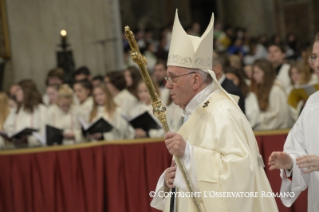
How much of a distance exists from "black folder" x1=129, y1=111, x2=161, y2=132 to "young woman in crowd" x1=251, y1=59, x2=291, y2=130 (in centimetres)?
161

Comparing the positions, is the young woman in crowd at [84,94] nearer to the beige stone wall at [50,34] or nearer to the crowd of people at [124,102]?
the crowd of people at [124,102]

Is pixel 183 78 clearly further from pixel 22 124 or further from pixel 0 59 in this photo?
pixel 0 59

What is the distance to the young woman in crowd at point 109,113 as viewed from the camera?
360 inches

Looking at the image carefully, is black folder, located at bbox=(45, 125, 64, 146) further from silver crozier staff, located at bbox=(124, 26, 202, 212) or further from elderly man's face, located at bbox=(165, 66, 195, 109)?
silver crozier staff, located at bbox=(124, 26, 202, 212)

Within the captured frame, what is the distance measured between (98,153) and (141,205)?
0.75 metres

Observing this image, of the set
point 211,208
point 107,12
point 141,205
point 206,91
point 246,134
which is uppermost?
point 107,12

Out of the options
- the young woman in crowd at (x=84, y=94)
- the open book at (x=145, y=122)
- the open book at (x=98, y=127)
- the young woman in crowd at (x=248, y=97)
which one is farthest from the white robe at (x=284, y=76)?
the open book at (x=98, y=127)

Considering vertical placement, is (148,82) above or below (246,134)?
above

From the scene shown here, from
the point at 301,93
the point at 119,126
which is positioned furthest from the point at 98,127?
→ the point at 301,93

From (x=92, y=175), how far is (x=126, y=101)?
2.95 m

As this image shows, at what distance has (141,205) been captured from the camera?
719 cm

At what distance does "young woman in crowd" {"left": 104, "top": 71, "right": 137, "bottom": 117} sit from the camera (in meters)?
9.94

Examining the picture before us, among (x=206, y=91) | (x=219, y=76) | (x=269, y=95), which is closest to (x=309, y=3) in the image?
(x=269, y=95)

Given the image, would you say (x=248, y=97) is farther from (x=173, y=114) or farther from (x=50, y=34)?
(x=50, y=34)
